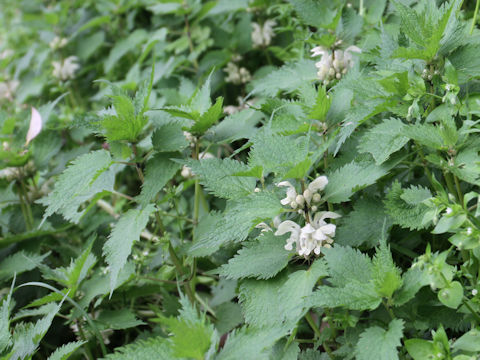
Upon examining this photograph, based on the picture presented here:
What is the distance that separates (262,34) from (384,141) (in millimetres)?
1160

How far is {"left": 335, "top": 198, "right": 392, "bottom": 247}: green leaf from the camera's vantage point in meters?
0.97

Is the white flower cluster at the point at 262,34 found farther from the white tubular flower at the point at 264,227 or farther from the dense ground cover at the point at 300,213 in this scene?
the white tubular flower at the point at 264,227

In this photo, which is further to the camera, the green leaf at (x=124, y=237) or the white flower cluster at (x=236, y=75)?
the white flower cluster at (x=236, y=75)

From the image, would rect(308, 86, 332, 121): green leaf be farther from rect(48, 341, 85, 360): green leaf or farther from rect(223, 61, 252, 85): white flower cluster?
rect(223, 61, 252, 85): white flower cluster

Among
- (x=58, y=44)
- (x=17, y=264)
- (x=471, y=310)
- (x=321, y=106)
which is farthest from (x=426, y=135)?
(x=58, y=44)

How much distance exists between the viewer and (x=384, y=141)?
94cm

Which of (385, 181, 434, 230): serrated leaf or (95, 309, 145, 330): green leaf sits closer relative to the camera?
(385, 181, 434, 230): serrated leaf

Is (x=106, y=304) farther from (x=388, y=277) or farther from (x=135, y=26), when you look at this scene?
(x=135, y=26)

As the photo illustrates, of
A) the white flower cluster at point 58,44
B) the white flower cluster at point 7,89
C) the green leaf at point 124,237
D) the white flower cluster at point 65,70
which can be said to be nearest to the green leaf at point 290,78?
the green leaf at point 124,237

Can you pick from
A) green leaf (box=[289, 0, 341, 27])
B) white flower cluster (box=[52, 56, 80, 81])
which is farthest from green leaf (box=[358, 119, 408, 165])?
white flower cluster (box=[52, 56, 80, 81])

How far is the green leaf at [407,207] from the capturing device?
931 mm

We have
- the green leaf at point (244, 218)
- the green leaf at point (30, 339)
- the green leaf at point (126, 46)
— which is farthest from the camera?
the green leaf at point (126, 46)

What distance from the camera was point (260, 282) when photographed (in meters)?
0.97

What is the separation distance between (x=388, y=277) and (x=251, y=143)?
1.37 ft
